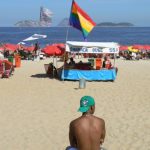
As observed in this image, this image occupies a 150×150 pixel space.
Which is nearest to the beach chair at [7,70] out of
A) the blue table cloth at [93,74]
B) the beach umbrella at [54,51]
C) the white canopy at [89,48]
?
the beach umbrella at [54,51]

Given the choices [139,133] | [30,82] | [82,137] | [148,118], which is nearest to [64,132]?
[139,133]

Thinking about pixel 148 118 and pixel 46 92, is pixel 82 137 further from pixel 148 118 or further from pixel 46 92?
pixel 46 92

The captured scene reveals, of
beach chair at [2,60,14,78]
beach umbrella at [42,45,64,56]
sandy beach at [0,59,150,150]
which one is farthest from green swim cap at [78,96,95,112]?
beach umbrella at [42,45,64,56]

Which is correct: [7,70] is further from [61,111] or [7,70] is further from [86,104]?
[86,104]

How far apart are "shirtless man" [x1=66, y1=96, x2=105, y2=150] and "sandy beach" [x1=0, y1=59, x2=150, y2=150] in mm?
3358

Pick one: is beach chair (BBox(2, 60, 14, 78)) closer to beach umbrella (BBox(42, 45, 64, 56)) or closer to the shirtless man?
beach umbrella (BBox(42, 45, 64, 56))

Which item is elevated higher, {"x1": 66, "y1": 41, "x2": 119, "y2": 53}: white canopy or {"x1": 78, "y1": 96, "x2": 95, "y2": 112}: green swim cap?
{"x1": 66, "y1": 41, "x2": 119, "y2": 53}: white canopy

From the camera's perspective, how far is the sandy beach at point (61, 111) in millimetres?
8609

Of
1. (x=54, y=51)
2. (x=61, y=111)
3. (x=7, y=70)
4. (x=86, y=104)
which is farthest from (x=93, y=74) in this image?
(x=86, y=104)

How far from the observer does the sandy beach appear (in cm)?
861

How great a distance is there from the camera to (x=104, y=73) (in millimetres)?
18453

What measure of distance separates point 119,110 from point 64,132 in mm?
2906

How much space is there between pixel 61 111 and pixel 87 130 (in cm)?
701

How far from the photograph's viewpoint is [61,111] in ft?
38.5
